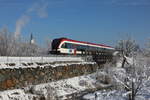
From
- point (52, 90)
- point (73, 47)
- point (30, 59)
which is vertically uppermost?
point (73, 47)

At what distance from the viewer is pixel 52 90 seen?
670 inches

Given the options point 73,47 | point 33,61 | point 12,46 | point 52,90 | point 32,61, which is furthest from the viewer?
point 12,46

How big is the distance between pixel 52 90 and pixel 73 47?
14.7 m

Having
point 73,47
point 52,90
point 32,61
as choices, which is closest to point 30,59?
point 32,61

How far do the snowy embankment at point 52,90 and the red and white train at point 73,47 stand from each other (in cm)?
591

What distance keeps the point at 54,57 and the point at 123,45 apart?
2059 centimetres

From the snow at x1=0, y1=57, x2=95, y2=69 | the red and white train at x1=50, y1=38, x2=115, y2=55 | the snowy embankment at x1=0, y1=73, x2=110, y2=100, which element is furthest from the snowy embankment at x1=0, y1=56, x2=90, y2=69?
the red and white train at x1=50, y1=38, x2=115, y2=55

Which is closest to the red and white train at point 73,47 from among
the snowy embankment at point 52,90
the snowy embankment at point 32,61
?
the snowy embankment at point 32,61

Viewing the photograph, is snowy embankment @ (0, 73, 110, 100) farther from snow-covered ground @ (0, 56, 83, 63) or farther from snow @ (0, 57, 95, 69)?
snow-covered ground @ (0, 56, 83, 63)

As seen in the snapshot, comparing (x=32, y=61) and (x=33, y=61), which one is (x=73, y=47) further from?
(x=32, y=61)

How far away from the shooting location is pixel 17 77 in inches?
685

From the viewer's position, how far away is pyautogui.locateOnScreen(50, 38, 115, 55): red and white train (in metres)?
28.6

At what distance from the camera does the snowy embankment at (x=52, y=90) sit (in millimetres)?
15586

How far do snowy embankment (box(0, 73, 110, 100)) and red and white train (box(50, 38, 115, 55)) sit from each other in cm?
591
